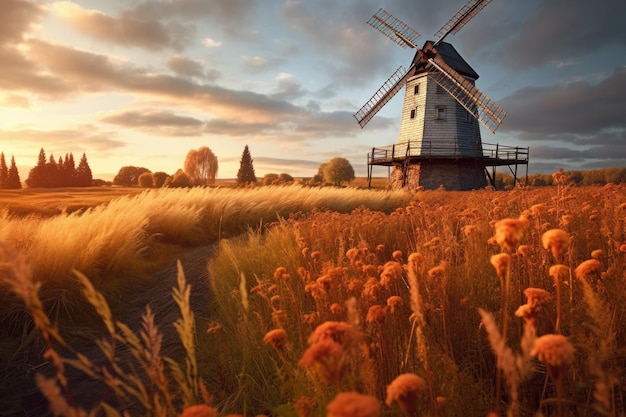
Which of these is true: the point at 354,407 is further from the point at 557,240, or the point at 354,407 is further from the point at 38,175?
the point at 38,175

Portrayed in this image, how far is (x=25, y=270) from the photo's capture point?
1.07 meters

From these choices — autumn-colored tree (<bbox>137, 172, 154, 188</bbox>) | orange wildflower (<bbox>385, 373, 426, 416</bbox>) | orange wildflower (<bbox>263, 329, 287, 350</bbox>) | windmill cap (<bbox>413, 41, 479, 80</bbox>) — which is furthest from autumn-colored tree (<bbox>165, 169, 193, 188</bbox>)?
orange wildflower (<bbox>385, 373, 426, 416</bbox>)

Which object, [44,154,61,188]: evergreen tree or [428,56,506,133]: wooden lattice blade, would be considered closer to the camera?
[428,56,506,133]: wooden lattice blade

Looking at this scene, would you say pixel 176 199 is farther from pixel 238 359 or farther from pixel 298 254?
pixel 238 359

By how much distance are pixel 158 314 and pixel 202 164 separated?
69.4 metres

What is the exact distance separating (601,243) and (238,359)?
4078mm

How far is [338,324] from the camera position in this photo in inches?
47.4

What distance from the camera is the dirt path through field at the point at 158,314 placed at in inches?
126

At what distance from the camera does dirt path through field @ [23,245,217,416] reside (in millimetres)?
3209

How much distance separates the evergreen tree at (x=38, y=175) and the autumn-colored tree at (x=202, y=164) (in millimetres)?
21444

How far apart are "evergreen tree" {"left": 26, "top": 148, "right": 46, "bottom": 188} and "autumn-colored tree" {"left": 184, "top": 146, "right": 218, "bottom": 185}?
21.4 meters

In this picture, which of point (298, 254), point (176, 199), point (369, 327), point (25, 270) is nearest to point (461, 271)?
point (369, 327)

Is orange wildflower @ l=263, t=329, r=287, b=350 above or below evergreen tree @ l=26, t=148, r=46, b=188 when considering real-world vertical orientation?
below

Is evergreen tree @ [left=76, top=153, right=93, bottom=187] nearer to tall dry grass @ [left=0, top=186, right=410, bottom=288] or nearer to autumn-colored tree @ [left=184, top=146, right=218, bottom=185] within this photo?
autumn-colored tree @ [left=184, top=146, right=218, bottom=185]
